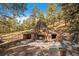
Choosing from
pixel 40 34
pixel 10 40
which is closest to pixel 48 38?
pixel 40 34

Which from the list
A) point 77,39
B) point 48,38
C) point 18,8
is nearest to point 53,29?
point 48,38

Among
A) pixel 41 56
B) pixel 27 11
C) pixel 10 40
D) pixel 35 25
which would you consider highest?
pixel 27 11

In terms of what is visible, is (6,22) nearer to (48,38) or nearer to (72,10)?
(48,38)

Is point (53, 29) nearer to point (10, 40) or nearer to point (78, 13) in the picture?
point (78, 13)

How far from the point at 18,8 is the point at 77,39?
2.53ft

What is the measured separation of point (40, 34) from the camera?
8.58 feet

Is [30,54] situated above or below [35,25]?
below

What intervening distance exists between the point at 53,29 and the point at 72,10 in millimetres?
312

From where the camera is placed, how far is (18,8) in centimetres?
260

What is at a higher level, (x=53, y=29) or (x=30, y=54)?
(x=53, y=29)

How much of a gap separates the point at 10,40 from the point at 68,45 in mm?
675

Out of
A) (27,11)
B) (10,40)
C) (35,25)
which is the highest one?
(27,11)

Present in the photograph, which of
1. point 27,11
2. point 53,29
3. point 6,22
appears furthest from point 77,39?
point 6,22

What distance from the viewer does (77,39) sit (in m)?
2.58
